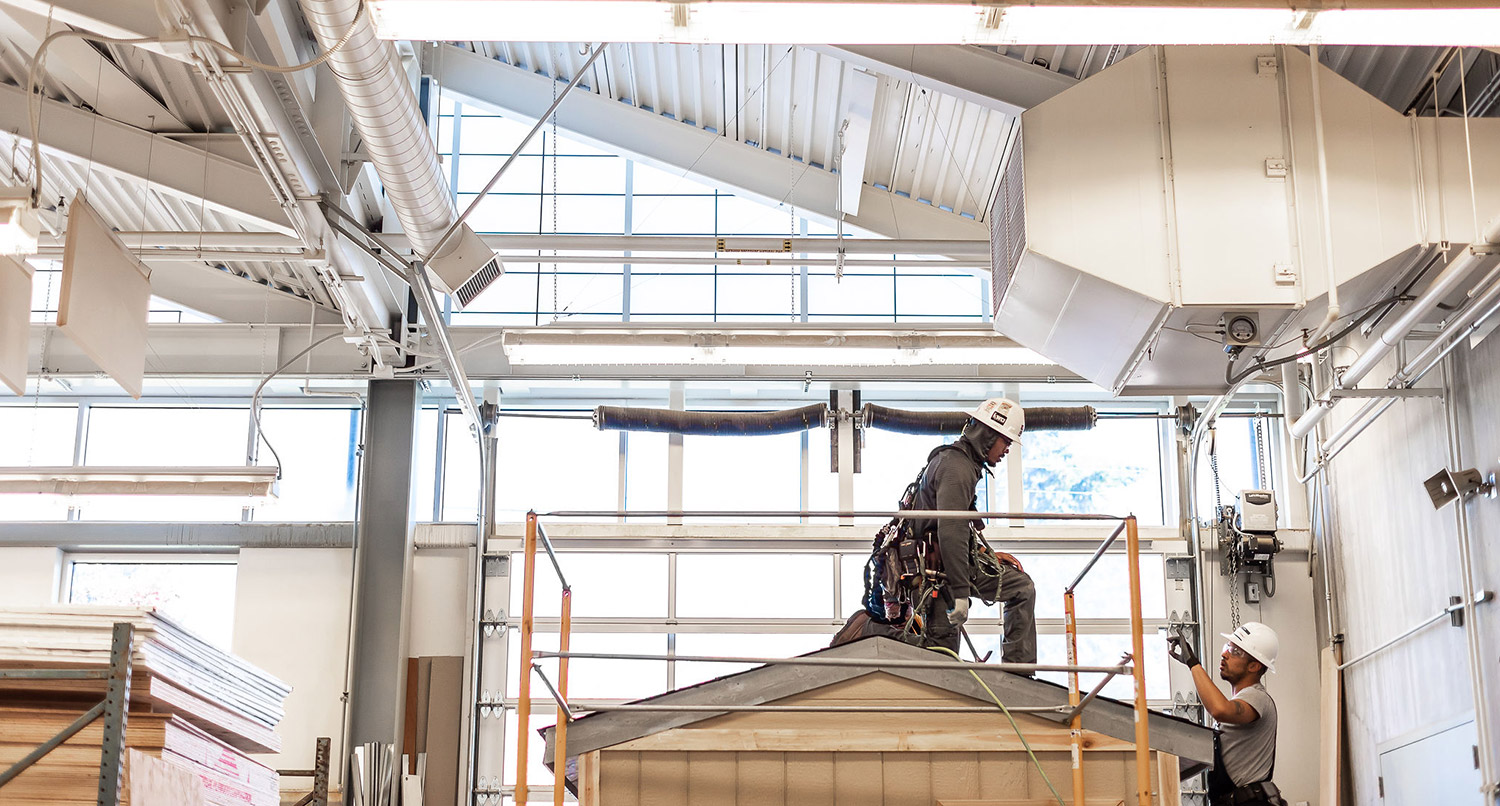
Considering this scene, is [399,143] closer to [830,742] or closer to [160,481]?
[160,481]

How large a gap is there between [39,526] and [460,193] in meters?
6.14

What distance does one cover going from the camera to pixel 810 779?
8.03 meters

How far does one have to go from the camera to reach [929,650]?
8547 millimetres

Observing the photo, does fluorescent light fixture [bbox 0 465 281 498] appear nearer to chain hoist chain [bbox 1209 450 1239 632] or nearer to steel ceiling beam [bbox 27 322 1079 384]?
steel ceiling beam [bbox 27 322 1079 384]

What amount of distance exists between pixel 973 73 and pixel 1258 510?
20.4 ft

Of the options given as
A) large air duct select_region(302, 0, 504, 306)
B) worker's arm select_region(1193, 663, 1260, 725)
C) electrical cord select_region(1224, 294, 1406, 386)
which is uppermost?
large air duct select_region(302, 0, 504, 306)

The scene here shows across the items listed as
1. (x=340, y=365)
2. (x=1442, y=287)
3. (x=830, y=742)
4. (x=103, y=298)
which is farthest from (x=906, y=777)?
(x=340, y=365)

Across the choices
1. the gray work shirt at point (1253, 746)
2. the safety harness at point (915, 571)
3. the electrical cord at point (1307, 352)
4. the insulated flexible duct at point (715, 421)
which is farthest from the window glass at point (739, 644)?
the electrical cord at point (1307, 352)

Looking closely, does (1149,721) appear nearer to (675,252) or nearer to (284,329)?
(675,252)

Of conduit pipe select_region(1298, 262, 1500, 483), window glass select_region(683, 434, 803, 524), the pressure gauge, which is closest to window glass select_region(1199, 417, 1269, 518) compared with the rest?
conduit pipe select_region(1298, 262, 1500, 483)

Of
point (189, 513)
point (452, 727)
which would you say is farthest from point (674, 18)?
point (189, 513)

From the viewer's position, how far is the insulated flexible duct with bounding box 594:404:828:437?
16438mm

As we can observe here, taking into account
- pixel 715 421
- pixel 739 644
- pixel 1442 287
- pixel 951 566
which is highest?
pixel 715 421

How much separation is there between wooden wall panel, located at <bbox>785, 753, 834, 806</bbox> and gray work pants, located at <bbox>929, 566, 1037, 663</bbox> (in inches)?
66.5
